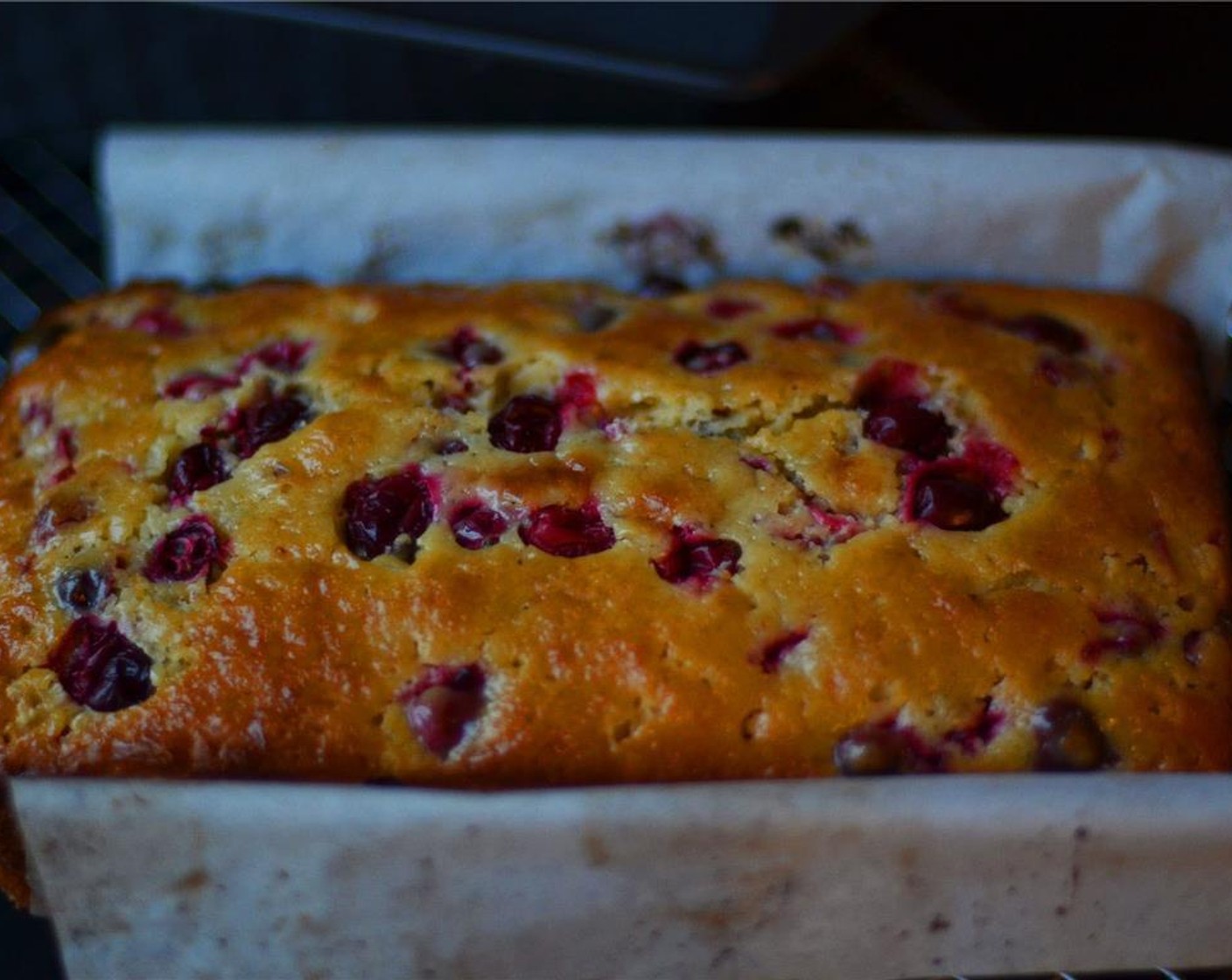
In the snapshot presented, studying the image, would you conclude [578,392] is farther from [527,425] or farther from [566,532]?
[566,532]

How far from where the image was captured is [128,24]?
2.55m

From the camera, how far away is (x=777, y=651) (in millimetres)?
1498

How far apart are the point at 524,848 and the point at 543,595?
323 millimetres

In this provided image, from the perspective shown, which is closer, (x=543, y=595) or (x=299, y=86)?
(x=543, y=595)

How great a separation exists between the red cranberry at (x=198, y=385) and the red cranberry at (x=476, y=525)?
39cm

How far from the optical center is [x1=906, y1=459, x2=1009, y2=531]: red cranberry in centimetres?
159

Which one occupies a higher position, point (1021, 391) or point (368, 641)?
point (1021, 391)

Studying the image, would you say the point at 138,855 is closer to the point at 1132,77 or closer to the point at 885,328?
the point at 885,328

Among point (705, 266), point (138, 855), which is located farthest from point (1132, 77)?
point (138, 855)

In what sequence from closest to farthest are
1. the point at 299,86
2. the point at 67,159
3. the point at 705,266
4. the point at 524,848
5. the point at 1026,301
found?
the point at 524,848 → the point at 1026,301 → the point at 705,266 → the point at 67,159 → the point at 299,86

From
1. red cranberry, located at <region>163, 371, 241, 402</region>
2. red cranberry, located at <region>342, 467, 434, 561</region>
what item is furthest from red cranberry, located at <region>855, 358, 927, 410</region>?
red cranberry, located at <region>163, 371, 241, 402</region>

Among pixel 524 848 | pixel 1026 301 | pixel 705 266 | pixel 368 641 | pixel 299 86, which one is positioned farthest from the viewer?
pixel 299 86

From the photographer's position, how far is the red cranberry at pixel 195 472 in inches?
64.3

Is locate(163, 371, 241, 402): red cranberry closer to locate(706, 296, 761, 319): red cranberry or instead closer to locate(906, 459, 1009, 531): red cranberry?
locate(706, 296, 761, 319): red cranberry
